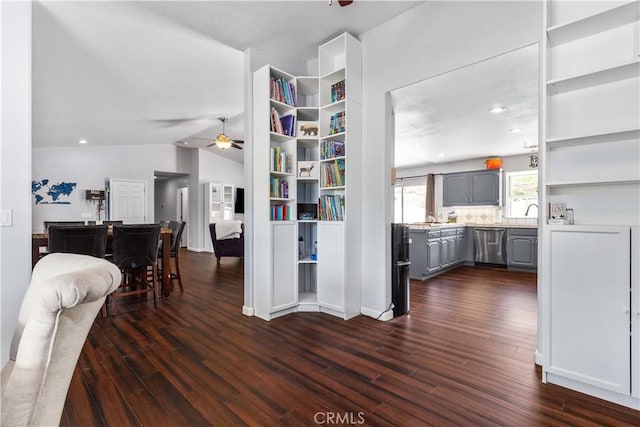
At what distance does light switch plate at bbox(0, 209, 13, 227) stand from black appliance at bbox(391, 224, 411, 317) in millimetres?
3048

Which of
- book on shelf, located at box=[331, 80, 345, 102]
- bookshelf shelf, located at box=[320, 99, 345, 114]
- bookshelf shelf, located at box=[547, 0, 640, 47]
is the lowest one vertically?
bookshelf shelf, located at box=[320, 99, 345, 114]

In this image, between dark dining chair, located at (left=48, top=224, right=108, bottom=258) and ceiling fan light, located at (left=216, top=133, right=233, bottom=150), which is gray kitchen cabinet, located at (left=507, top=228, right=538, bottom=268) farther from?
dark dining chair, located at (left=48, top=224, right=108, bottom=258)

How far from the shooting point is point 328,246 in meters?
3.16

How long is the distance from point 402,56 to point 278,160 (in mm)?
1614

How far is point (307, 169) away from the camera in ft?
11.1

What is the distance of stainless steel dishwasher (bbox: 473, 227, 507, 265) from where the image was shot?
603cm

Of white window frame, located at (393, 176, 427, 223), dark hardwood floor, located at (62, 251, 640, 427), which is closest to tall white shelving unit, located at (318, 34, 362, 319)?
dark hardwood floor, located at (62, 251, 640, 427)

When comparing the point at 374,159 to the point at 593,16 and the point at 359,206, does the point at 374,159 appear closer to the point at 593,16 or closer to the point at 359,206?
the point at 359,206

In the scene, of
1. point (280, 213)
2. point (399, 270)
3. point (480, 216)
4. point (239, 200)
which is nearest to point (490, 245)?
point (480, 216)

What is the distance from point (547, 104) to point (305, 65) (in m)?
2.74

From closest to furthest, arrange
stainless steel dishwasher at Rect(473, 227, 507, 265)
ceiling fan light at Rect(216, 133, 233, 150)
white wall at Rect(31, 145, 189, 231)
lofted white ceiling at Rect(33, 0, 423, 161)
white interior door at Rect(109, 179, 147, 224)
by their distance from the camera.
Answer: lofted white ceiling at Rect(33, 0, 423, 161) < ceiling fan light at Rect(216, 133, 233, 150) < stainless steel dishwasher at Rect(473, 227, 507, 265) < white wall at Rect(31, 145, 189, 231) < white interior door at Rect(109, 179, 147, 224)

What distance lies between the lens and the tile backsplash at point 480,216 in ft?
21.4

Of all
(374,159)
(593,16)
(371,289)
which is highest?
(593,16)

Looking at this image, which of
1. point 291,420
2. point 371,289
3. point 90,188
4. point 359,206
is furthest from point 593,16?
point 90,188
